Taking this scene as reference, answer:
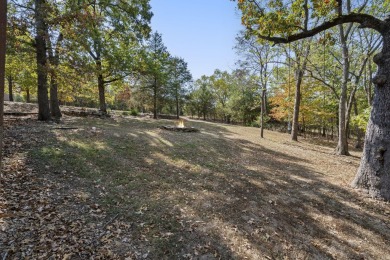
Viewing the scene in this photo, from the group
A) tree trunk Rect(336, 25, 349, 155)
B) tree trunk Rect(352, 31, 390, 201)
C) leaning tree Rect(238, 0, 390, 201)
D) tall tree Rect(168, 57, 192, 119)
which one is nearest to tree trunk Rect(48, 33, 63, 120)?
leaning tree Rect(238, 0, 390, 201)

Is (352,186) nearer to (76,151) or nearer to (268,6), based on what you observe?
(268,6)

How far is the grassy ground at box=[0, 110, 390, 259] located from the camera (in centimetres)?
339

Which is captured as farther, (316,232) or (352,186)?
(352,186)

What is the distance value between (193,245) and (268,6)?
282 inches

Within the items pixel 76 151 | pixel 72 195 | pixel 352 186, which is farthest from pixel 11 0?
pixel 352 186

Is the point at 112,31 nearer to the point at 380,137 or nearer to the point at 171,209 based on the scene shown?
the point at 171,209

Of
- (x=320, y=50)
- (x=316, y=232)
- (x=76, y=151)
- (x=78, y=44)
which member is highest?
(x=320, y=50)

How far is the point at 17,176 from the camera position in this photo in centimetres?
470

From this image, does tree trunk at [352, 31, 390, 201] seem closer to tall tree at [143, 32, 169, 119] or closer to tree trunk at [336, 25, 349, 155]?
tree trunk at [336, 25, 349, 155]

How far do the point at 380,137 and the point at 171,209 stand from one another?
5607 millimetres

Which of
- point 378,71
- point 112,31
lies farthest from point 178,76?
point 378,71

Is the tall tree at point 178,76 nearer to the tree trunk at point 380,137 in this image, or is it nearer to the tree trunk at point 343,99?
the tree trunk at point 343,99

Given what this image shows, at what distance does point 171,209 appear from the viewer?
4.40m

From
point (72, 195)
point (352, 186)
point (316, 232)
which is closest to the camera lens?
point (316, 232)
